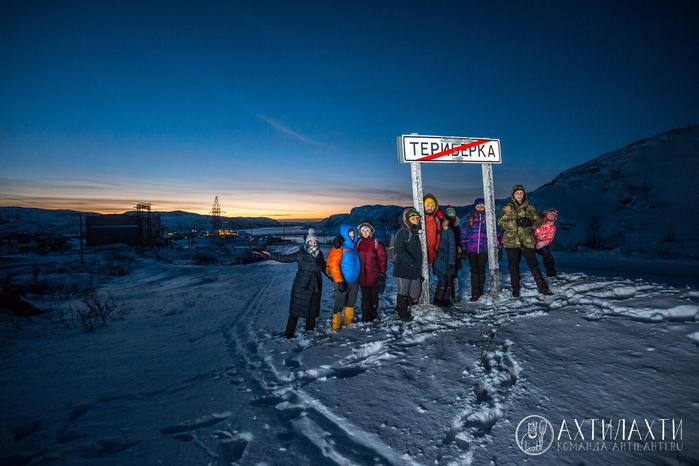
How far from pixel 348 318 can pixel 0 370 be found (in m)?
4.75

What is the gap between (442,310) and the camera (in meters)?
4.61

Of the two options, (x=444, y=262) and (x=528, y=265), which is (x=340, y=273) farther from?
(x=528, y=265)

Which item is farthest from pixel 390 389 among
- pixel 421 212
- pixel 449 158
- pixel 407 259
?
pixel 449 158

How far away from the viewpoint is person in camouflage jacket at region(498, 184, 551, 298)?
468cm

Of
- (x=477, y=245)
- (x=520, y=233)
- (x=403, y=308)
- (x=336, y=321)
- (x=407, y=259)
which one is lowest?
(x=336, y=321)

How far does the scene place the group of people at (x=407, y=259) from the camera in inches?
176

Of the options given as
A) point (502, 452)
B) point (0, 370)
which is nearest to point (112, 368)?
point (0, 370)

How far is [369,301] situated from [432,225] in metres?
1.77

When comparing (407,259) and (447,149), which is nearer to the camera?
(407,259)

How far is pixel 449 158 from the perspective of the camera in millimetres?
4871

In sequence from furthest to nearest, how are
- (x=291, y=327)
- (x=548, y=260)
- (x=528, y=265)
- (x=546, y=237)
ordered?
(x=548, y=260) → (x=546, y=237) → (x=528, y=265) → (x=291, y=327)

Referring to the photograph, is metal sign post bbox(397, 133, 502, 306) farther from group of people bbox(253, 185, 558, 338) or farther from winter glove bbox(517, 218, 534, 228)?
winter glove bbox(517, 218, 534, 228)

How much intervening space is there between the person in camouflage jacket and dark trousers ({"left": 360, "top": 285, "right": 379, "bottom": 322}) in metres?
2.34

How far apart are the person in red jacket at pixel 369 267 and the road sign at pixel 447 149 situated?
1451 mm
